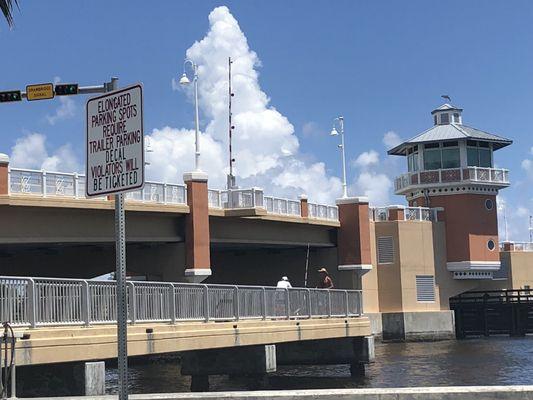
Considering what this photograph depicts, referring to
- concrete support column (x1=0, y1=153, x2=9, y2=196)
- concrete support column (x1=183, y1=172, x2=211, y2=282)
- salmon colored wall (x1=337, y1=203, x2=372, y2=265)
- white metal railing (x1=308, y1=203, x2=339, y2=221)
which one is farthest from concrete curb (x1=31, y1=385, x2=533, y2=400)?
salmon colored wall (x1=337, y1=203, x2=372, y2=265)

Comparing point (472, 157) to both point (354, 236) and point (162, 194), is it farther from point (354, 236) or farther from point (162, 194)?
point (162, 194)

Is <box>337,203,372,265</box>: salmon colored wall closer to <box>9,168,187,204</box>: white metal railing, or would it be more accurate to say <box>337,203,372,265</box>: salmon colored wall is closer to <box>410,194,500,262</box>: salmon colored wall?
<box>410,194,500,262</box>: salmon colored wall

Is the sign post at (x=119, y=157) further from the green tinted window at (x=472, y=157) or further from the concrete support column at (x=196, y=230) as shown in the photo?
the green tinted window at (x=472, y=157)

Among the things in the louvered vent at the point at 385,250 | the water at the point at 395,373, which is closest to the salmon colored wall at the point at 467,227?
the louvered vent at the point at 385,250

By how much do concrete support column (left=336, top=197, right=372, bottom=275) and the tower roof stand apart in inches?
570

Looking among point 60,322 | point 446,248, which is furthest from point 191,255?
point 446,248

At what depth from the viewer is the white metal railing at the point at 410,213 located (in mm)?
63312

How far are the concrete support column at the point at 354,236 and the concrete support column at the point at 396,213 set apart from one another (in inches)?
297

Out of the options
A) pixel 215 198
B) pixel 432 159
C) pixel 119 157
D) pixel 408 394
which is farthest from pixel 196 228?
pixel 119 157

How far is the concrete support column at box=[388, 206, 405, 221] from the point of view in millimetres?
62772

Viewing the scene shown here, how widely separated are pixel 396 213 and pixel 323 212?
11.0m

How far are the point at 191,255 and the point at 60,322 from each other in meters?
21.2

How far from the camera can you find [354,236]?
179 ft

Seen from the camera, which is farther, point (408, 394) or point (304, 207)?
point (304, 207)
